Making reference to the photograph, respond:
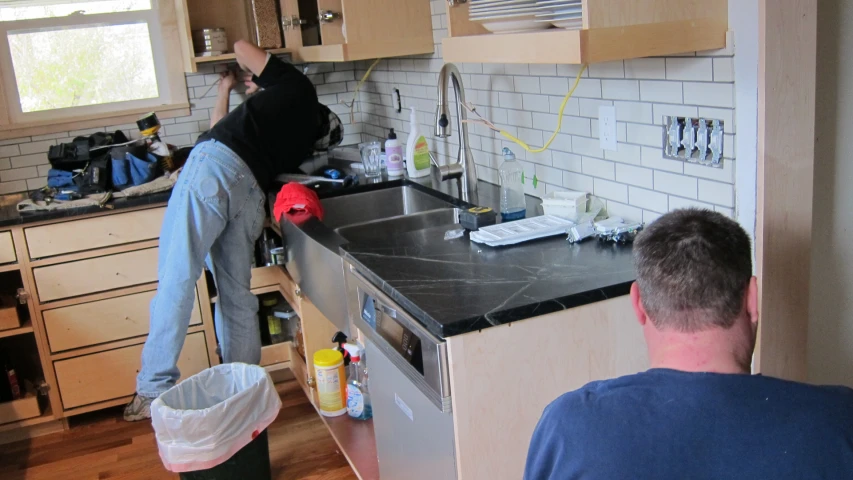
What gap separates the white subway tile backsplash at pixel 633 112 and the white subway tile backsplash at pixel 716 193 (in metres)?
0.26

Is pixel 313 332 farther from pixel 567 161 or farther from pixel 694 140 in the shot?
pixel 694 140

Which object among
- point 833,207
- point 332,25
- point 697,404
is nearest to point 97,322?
point 332,25

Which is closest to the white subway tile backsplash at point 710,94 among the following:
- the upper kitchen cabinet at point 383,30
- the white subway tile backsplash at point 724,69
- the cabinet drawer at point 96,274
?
the white subway tile backsplash at point 724,69

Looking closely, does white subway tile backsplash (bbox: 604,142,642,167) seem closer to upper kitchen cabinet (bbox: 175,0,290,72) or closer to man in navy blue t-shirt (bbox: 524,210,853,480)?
man in navy blue t-shirt (bbox: 524,210,853,480)

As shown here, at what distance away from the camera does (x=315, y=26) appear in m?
4.06

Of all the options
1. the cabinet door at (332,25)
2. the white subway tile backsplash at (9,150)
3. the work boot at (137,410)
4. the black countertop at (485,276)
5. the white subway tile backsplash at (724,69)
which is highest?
the cabinet door at (332,25)

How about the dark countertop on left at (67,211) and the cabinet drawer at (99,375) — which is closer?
the dark countertop on left at (67,211)

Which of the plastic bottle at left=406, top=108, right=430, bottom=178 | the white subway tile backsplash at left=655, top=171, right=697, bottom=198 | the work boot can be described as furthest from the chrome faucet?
the work boot

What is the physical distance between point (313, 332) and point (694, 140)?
72.4 inches

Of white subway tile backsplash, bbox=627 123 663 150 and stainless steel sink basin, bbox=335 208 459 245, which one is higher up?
white subway tile backsplash, bbox=627 123 663 150

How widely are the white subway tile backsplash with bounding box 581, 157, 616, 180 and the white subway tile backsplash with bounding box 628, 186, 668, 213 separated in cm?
10

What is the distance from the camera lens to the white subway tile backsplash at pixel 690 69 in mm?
Result: 1908

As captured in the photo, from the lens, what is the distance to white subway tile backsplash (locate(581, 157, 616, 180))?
7.72 feet

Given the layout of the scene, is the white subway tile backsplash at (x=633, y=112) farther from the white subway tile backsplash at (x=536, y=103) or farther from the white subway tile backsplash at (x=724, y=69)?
the white subway tile backsplash at (x=536, y=103)
